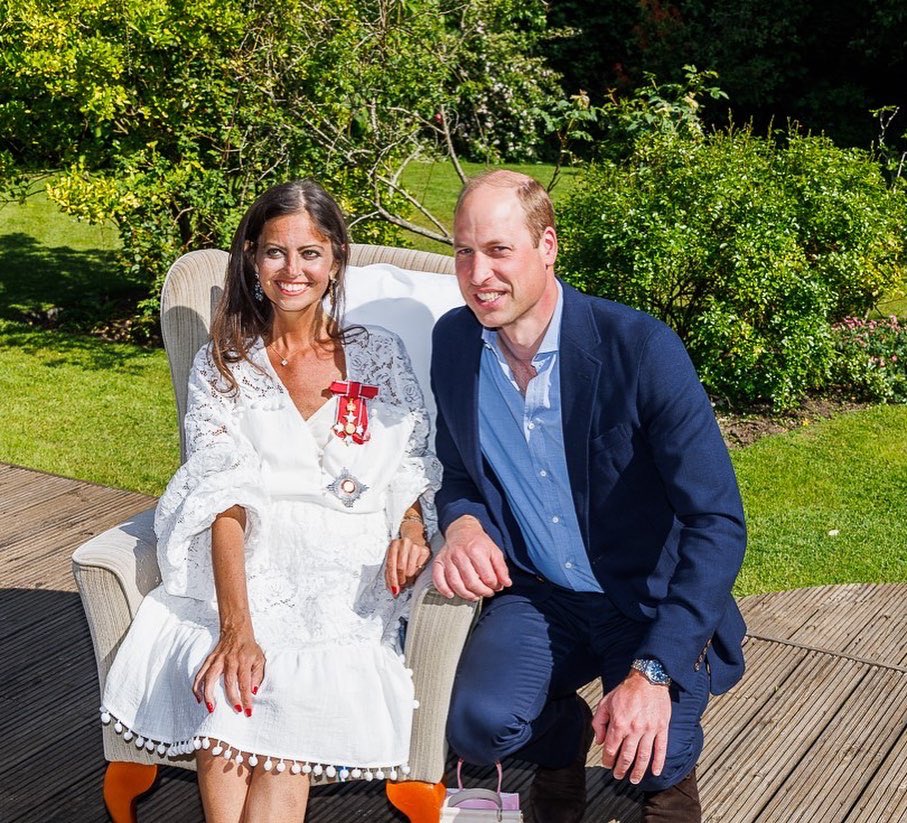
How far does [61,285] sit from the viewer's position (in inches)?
345

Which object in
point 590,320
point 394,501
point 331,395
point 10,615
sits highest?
point 590,320

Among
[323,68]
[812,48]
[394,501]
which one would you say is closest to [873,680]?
[394,501]

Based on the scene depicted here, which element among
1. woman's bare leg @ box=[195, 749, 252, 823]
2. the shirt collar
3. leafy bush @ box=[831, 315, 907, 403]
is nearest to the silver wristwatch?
the shirt collar

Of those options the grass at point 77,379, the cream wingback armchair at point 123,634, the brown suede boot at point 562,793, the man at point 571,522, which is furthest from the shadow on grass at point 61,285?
the brown suede boot at point 562,793

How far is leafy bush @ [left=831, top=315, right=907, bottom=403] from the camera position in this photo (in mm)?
6156

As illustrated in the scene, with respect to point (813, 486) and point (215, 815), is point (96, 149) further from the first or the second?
point (215, 815)

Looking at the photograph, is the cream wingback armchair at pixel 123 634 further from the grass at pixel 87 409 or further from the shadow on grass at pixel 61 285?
the shadow on grass at pixel 61 285

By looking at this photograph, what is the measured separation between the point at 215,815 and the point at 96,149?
5399 mm

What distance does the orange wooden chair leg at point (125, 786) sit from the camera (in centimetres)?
262

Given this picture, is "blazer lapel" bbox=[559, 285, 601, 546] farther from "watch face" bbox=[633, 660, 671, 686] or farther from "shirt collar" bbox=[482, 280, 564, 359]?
"watch face" bbox=[633, 660, 671, 686]

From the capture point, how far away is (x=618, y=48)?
16109 millimetres

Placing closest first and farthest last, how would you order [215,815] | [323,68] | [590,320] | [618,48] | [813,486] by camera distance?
[215,815] → [590,320] → [813,486] → [323,68] → [618,48]

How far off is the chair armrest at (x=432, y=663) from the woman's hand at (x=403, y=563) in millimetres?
103

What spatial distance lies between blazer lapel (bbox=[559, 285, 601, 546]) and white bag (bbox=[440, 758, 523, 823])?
68 centimetres
